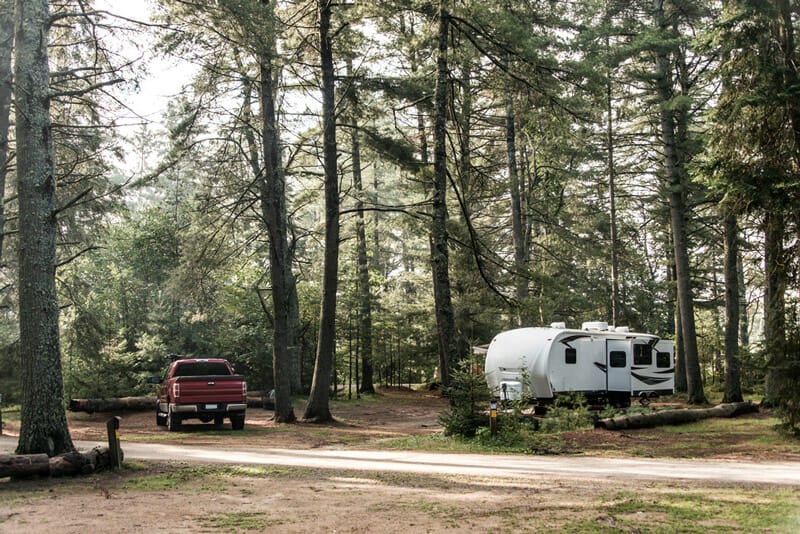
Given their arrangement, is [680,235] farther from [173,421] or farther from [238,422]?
[173,421]

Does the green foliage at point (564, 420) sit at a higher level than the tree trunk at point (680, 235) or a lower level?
lower

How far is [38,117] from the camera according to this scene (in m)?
10.3

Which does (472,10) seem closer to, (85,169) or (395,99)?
(395,99)

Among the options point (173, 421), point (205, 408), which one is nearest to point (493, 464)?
point (205, 408)

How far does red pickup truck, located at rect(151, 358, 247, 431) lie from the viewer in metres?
17.0

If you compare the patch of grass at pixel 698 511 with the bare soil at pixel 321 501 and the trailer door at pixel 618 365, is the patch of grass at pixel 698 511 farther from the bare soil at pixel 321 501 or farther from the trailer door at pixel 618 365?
the trailer door at pixel 618 365

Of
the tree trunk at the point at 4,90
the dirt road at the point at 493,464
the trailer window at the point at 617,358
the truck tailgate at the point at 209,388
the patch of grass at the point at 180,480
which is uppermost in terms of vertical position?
the tree trunk at the point at 4,90

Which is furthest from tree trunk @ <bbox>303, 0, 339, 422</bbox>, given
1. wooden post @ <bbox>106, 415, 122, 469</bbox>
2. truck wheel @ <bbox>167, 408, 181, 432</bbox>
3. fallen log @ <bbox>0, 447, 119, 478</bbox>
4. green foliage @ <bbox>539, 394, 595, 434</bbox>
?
fallen log @ <bbox>0, 447, 119, 478</bbox>

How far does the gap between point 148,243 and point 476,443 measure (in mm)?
23240

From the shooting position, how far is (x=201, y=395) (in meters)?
17.2

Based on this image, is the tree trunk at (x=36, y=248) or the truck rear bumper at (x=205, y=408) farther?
the truck rear bumper at (x=205, y=408)

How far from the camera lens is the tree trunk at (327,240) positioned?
61.9 feet

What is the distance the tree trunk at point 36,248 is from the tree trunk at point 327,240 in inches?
358

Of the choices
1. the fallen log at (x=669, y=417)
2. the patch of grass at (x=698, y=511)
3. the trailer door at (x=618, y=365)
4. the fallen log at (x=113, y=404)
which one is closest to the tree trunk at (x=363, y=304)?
the fallen log at (x=113, y=404)
